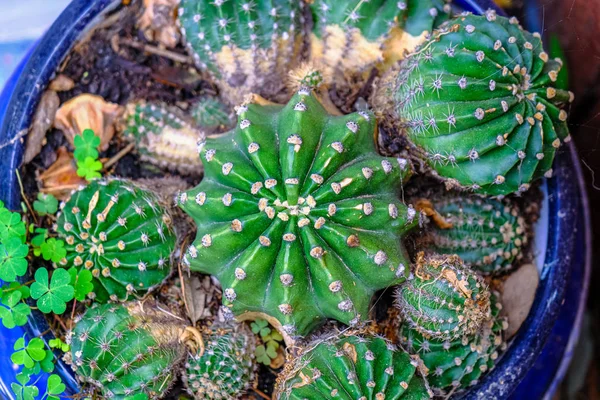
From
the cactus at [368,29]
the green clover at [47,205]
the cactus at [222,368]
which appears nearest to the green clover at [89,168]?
the green clover at [47,205]

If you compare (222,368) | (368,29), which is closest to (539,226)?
(368,29)

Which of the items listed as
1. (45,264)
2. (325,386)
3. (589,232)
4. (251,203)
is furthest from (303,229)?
(589,232)

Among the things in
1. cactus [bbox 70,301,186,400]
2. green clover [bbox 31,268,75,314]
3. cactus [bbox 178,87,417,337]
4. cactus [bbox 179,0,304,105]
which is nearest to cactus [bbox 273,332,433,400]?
cactus [bbox 178,87,417,337]

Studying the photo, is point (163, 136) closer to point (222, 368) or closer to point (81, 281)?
point (81, 281)

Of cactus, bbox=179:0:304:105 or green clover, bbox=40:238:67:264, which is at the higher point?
cactus, bbox=179:0:304:105

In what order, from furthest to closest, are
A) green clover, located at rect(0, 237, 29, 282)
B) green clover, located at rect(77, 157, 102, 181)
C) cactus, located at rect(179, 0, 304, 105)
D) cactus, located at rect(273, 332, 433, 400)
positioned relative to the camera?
Answer: green clover, located at rect(77, 157, 102, 181) → cactus, located at rect(179, 0, 304, 105) → green clover, located at rect(0, 237, 29, 282) → cactus, located at rect(273, 332, 433, 400)

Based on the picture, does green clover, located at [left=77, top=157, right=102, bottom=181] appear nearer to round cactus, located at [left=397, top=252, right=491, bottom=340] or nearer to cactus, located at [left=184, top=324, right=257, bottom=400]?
cactus, located at [left=184, top=324, right=257, bottom=400]

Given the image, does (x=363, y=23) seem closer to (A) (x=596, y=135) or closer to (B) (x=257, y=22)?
(B) (x=257, y=22)
